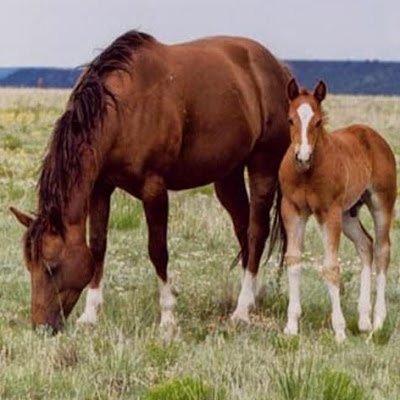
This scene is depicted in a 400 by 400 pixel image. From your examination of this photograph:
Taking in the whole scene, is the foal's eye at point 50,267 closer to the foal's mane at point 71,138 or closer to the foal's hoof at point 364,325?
the foal's mane at point 71,138

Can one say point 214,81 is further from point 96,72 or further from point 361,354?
point 361,354

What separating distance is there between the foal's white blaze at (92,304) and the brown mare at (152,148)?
1 cm

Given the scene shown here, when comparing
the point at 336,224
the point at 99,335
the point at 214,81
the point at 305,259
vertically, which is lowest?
the point at 305,259

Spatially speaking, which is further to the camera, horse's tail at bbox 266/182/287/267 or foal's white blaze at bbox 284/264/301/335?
horse's tail at bbox 266/182/287/267

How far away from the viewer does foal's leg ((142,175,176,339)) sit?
26.2 ft

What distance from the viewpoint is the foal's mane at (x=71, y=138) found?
742 cm

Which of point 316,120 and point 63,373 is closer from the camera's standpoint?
point 63,373

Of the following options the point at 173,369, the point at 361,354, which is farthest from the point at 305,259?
the point at 173,369

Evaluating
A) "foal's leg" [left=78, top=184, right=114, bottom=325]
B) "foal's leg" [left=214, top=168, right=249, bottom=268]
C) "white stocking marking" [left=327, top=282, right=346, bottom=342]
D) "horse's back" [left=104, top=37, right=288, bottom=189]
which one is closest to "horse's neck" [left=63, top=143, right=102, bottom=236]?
"horse's back" [left=104, top=37, right=288, bottom=189]

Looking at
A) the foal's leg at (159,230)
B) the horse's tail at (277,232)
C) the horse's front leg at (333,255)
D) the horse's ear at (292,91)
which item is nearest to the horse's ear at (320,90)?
the horse's ear at (292,91)

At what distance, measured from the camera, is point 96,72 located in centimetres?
793

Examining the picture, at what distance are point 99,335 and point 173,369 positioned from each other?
997 mm

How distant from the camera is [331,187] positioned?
7.55m

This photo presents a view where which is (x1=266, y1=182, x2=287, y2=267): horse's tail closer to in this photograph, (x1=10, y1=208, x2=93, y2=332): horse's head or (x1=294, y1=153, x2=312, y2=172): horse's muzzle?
(x1=294, y1=153, x2=312, y2=172): horse's muzzle
